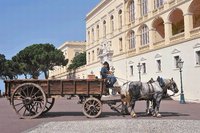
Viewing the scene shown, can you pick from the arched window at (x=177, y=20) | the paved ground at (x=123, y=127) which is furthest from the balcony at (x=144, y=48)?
the paved ground at (x=123, y=127)

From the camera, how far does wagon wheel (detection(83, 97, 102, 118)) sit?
15.6m

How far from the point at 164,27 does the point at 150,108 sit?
75.2 feet

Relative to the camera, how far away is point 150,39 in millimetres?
40625

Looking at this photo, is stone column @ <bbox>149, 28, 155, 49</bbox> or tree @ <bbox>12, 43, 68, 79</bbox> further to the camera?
tree @ <bbox>12, 43, 68, 79</bbox>

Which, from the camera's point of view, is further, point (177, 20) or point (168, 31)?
point (177, 20)

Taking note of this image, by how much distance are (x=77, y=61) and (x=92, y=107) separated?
69412 mm

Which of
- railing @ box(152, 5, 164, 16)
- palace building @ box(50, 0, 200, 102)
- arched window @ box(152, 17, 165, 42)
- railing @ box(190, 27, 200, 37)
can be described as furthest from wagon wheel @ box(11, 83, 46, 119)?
arched window @ box(152, 17, 165, 42)

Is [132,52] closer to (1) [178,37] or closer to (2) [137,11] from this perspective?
(2) [137,11]

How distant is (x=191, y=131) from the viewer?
1098 cm

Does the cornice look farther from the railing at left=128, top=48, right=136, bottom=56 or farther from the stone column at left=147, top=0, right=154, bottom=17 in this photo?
the stone column at left=147, top=0, right=154, bottom=17

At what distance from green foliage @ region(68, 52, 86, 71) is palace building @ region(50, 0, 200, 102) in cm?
2252

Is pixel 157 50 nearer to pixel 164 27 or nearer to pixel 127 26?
pixel 164 27

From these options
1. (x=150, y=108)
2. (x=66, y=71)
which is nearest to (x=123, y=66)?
(x=150, y=108)

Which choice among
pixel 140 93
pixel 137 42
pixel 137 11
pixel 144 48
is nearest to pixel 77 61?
pixel 137 42
